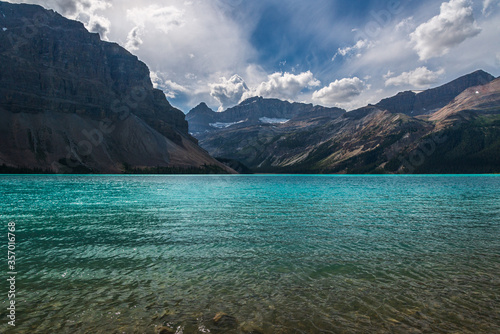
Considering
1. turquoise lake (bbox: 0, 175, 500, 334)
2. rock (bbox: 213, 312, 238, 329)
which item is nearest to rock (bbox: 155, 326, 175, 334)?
turquoise lake (bbox: 0, 175, 500, 334)

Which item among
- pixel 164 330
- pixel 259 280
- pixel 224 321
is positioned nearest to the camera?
pixel 164 330

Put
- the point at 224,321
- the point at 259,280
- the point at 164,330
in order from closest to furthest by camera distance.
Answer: the point at 164,330 → the point at 224,321 → the point at 259,280

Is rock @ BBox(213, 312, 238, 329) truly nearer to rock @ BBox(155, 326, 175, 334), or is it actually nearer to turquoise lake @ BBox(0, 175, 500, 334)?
turquoise lake @ BBox(0, 175, 500, 334)

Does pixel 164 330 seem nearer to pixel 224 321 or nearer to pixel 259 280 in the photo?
pixel 224 321

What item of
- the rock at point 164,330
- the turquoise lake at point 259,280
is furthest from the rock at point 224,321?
the rock at point 164,330

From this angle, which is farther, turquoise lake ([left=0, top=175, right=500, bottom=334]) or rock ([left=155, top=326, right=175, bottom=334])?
turquoise lake ([left=0, top=175, right=500, bottom=334])

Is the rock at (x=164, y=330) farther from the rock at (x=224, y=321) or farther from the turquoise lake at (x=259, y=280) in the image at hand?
the rock at (x=224, y=321)

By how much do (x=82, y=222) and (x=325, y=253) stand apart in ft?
92.5

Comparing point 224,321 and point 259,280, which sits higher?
point 224,321

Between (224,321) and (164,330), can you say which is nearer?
(164,330)

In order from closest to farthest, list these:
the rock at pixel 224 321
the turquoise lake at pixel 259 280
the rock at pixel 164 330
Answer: the rock at pixel 164 330
the rock at pixel 224 321
the turquoise lake at pixel 259 280

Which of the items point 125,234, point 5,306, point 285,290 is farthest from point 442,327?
point 125,234

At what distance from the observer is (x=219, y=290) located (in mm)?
12734

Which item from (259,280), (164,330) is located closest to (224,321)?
A: (164,330)
